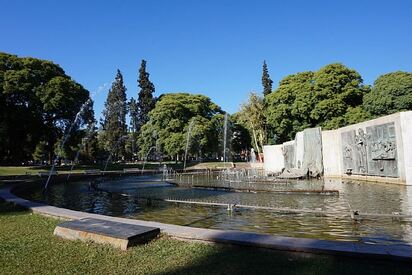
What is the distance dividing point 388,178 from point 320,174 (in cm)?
936

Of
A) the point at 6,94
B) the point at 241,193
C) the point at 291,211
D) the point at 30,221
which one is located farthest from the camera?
the point at 6,94

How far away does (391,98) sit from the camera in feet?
128

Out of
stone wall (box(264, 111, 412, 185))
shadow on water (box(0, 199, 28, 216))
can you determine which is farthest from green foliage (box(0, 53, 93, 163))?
shadow on water (box(0, 199, 28, 216))

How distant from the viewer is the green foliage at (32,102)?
3925cm

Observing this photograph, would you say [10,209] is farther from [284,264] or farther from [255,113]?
[255,113]

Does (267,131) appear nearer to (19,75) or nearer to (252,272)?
(19,75)

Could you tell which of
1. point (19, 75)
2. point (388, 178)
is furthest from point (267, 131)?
point (388, 178)

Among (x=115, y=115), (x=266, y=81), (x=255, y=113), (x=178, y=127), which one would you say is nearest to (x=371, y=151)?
(x=255, y=113)

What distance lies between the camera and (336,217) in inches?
421

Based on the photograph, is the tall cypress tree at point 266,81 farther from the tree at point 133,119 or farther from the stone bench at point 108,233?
the stone bench at point 108,233

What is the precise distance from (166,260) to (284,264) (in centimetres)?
182

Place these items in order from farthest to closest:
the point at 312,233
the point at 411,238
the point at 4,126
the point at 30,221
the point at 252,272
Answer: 1. the point at 4,126
2. the point at 30,221
3. the point at 312,233
4. the point at 411,238
5. the point at 252,272

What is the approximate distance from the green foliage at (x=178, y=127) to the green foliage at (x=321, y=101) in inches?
532

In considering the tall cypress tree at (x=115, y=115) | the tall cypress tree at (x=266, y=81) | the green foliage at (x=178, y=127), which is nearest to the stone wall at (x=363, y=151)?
the green foliage at (x=178, y=127)
